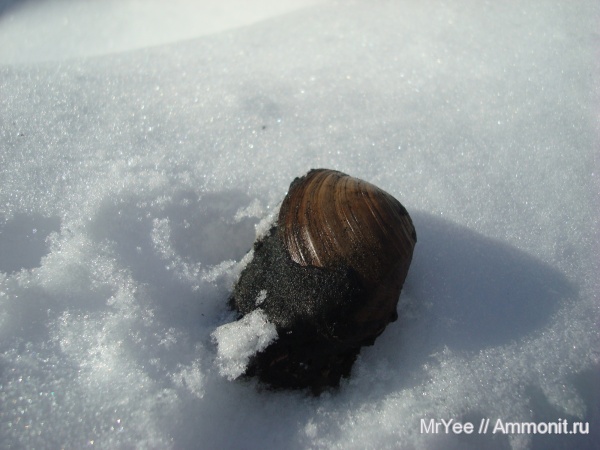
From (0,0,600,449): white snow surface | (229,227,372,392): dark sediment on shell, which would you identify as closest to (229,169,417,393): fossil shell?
(229,227,372,392): dark sediment on shell

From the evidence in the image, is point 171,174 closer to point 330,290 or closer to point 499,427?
point 330,290

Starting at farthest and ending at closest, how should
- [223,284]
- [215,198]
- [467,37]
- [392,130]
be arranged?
[467,37] → [392,130] → [215,198] → [223,284]

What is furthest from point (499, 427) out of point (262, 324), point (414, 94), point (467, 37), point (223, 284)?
point (467, 37)

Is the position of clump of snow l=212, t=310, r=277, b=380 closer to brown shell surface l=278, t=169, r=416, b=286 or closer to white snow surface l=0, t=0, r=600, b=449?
white snow surface l=0, t=0, r=600, b=449

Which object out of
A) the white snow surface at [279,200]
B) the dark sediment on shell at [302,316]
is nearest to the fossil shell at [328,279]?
the dark sediment on shell at [302,316]

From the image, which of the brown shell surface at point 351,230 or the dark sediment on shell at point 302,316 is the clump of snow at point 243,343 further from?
the brown shell surface at point 351,230
